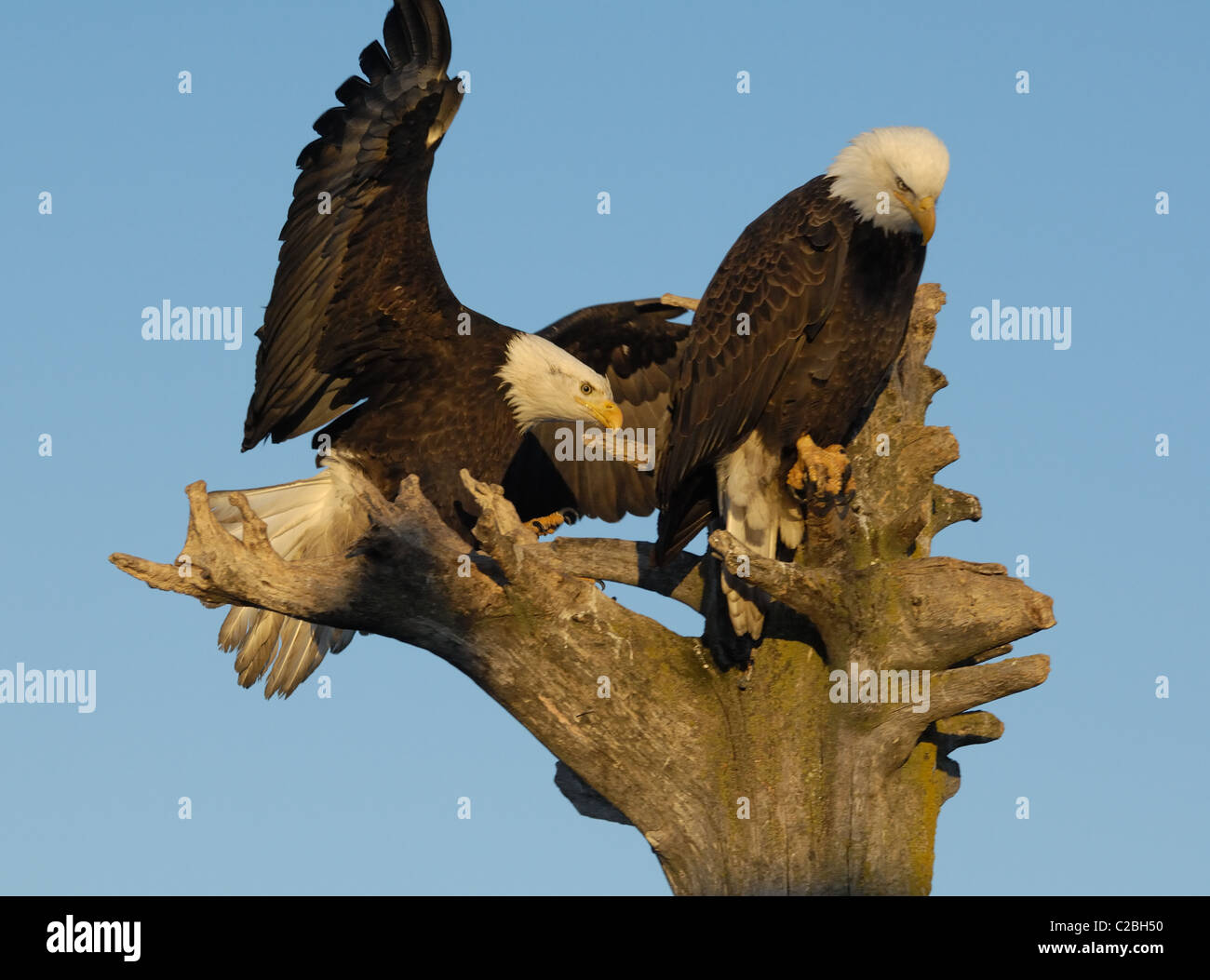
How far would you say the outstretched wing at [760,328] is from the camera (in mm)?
6742

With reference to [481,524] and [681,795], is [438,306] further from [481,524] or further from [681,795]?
[681,795]

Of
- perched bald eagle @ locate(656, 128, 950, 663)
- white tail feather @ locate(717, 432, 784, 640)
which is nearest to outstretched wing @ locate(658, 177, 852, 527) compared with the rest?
perched bald eagle @ locate(656, 128, 950, 663)

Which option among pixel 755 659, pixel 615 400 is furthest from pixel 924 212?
pixel 615 400

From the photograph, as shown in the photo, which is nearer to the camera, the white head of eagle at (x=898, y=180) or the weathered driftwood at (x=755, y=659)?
the weathered driftwood at (x=755, y=659)

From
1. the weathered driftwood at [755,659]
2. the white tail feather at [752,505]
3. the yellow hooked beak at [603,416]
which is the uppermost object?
the yellow hooked beak at [603,416]

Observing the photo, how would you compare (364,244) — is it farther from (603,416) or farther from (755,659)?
(755,659)

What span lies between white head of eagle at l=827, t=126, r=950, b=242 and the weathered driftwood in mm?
1047

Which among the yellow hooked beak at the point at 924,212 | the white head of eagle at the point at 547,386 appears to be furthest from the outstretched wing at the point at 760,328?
the white head of eagle at the point at 547,386

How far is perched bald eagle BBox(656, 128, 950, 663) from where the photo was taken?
6742 mm

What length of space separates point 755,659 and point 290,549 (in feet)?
9.27

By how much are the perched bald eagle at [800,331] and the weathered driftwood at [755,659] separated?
1.09ft

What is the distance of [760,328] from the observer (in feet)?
22.2

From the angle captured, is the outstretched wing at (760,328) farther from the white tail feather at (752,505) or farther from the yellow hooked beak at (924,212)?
the yellow hooked beak at (924,212)

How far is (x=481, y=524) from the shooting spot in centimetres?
635
